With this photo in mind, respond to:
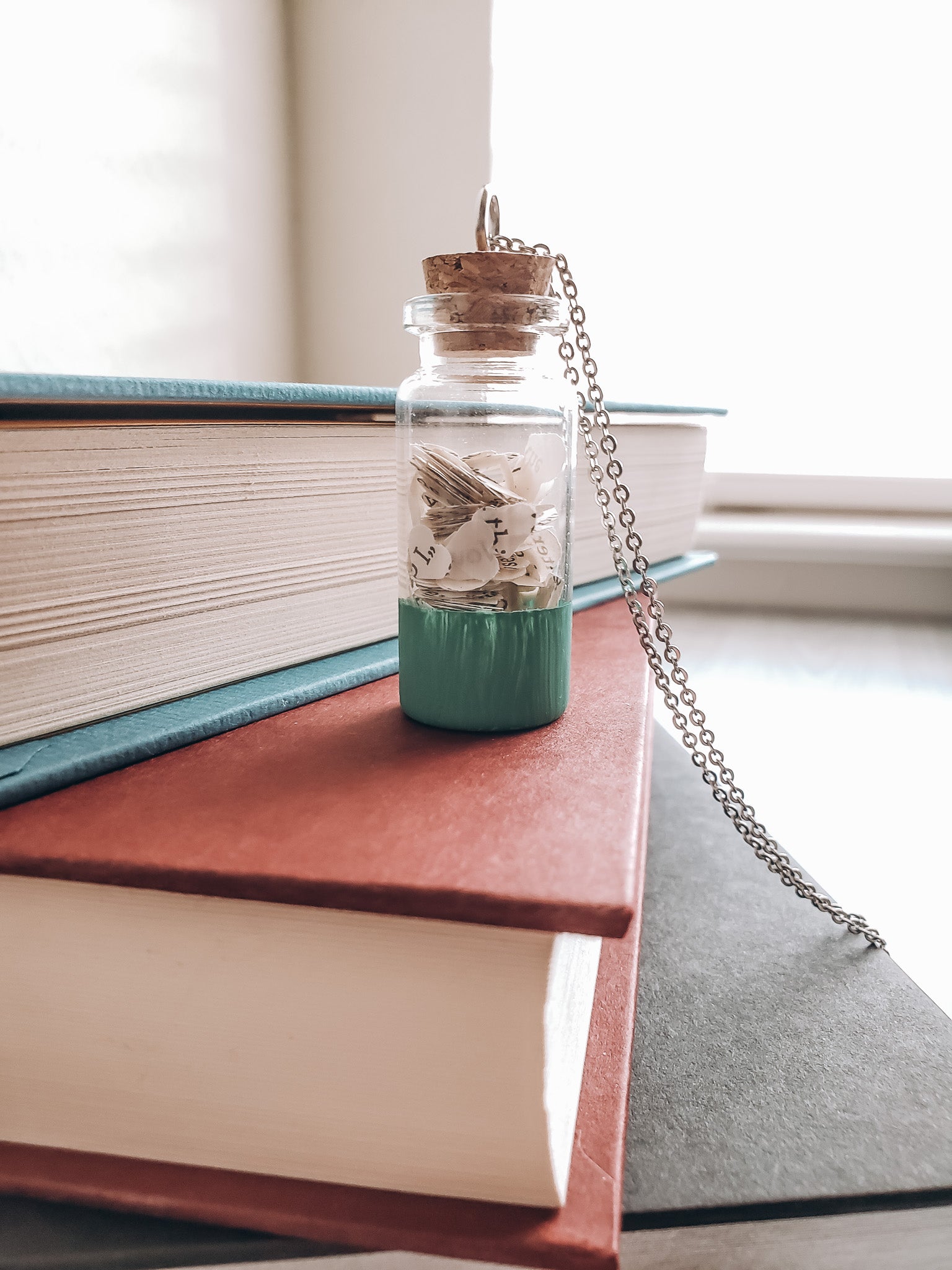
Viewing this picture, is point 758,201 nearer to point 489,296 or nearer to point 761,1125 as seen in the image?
point 489,296

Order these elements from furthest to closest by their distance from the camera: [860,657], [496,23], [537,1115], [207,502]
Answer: [496,23] → [860,657] → [207,502] → [537,1115]

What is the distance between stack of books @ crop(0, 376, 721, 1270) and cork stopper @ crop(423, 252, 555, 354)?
87 millimetres

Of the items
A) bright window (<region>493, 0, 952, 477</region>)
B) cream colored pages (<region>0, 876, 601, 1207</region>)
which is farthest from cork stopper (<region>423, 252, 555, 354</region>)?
bright window (<region>493, 0, 952, 477</region>)

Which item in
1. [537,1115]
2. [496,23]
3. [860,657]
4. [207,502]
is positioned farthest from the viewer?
[496,23]

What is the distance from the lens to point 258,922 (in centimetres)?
29

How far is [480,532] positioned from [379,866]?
16 centimetres

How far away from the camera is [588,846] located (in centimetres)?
28

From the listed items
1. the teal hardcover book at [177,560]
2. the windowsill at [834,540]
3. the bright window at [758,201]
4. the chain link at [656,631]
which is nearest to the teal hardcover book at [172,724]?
the teal hardcover book at [177,560]

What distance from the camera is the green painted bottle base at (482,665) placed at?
0.39m

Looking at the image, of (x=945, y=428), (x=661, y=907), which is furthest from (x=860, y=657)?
(x=661, y=907)

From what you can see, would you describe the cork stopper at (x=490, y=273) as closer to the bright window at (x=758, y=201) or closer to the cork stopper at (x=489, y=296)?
the cork stopper at (x=489, y=296)

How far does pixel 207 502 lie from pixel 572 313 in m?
0.19

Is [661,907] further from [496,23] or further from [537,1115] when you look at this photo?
[496,23]

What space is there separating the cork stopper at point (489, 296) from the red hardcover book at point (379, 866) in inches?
6.5
